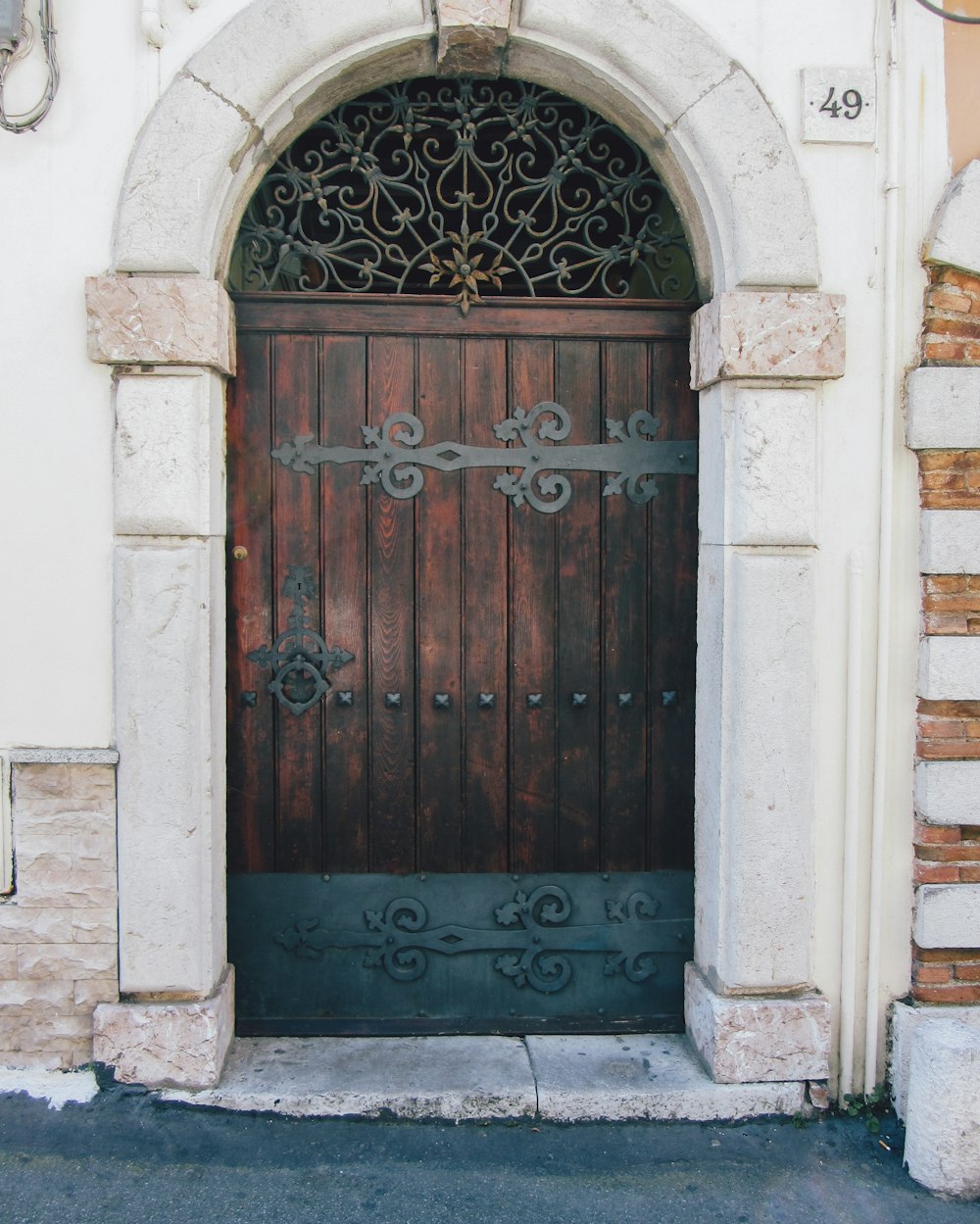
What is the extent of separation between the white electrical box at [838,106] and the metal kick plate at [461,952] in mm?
2485

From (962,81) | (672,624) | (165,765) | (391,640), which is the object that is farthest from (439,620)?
(962,81)

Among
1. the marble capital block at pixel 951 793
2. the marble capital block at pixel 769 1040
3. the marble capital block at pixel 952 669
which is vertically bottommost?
the marble capital block at pixel 769 1040

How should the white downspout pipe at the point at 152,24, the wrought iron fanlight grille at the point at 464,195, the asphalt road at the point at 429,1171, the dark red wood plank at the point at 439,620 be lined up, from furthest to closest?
the dark red wood plank at the point at 439,620, the wrought iron fanlight grille at the point at 464,195, the white downspout pipe at the point at 152,24, the asphalt road at the point at 429,1171

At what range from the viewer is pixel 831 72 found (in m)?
3.13

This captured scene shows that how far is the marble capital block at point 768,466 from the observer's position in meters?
3.14

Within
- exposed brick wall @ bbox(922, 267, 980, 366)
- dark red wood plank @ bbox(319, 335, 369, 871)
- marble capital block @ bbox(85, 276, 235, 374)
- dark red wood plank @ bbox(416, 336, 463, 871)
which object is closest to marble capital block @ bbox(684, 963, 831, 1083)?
dark red wood plank @ bbox(416, 336, 463, 871)

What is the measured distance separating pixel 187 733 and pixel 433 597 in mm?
926

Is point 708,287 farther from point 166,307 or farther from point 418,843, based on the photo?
point 418,843

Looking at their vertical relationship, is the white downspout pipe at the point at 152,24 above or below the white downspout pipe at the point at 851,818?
above

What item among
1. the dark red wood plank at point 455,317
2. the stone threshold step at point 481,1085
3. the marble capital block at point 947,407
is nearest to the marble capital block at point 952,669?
the marble capital block at point 947,407

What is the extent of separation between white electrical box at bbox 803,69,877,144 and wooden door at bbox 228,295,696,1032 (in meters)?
0.71

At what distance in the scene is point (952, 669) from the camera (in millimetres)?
3174

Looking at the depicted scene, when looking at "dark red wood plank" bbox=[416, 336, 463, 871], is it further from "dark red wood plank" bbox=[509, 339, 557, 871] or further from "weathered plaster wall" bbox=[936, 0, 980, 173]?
"weathered plaster wall" bbox=[936, 0, 980, 173]

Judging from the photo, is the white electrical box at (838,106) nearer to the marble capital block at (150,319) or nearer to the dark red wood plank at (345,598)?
the dark red wood plank at (345,598)
